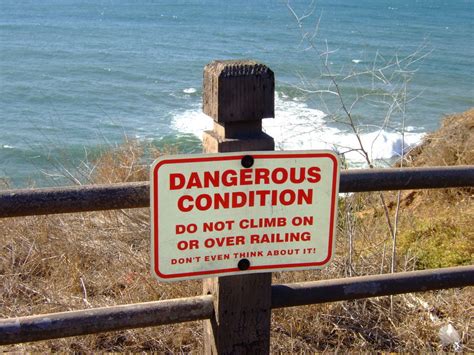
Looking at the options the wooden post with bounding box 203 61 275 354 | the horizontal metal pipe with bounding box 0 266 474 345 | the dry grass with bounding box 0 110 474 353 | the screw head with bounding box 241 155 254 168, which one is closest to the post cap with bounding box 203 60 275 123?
the wooden post with bounding box 203 61 275 354

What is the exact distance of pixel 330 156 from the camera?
2.22 m

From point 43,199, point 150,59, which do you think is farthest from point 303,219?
point 150,59

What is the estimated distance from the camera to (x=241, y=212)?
218cm

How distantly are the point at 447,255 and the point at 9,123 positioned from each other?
63.8 feet

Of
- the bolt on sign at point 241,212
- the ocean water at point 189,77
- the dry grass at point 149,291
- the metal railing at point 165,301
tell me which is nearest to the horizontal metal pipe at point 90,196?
the metal railing at point 165,301

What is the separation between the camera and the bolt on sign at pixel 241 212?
212 centimetres

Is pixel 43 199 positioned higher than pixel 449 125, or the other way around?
pixel 43 199

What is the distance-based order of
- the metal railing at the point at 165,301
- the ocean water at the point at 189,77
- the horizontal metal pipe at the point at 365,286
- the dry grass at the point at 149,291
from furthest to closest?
1. the ocean water at the point at 189,77
2. the dry grass at the point at 149,291
3. the horizontal metal pipe at the point at 365,286
4. the metal railing at the point at 165,301

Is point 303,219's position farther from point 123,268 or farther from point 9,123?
point 9,123

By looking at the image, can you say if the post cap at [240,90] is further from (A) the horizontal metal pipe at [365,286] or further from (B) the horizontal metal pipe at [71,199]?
(A) the horizontal metal pipe at [365,286]

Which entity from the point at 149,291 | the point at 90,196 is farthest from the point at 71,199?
the point at 149,291

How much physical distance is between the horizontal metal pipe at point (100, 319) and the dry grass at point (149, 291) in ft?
3.05

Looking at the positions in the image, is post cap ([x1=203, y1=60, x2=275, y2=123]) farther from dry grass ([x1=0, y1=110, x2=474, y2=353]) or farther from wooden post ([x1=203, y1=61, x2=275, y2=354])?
dry grass ([x1=0, y1=110, x2=474, y2=353])

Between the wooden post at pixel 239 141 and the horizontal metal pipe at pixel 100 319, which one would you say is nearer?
the wooden post at pixel 239 141
